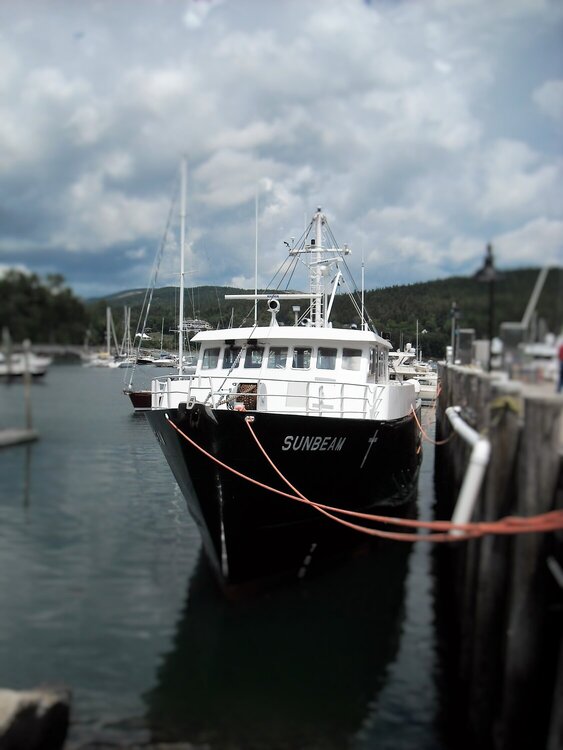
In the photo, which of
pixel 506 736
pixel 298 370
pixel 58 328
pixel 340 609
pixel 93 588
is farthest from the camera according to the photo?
pixel 298 370

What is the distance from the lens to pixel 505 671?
5.83 m

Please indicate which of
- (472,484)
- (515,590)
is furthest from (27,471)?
(515,590)

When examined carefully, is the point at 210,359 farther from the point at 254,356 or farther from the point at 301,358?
the point at 301,358

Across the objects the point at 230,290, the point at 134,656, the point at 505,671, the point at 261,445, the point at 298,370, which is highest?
the point at 230,290

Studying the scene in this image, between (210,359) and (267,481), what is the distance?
436cm

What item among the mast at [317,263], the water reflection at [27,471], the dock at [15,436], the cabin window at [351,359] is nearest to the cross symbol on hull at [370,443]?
the cabin window at [351,359]

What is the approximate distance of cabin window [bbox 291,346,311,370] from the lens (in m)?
13.5

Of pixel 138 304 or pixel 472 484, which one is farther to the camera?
pixel 138 304

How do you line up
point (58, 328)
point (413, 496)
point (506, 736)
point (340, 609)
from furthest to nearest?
point (413, 496), point (340, 609), point (58, 328), point (506, 736)

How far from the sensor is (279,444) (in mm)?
10961

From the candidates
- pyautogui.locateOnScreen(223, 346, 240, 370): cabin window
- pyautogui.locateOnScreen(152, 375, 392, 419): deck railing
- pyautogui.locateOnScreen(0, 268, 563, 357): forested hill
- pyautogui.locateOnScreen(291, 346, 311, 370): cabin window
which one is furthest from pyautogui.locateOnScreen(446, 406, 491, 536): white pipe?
pyautogui.locateOnScreen(223, 346, 240, 370): cabin window

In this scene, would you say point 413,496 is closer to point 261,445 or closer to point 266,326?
point 266,326

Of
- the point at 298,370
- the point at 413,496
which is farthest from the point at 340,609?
the point at 413,496

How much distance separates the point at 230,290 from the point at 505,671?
15098mm
